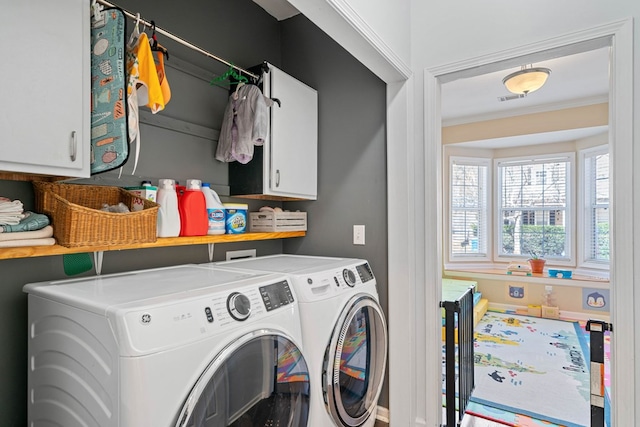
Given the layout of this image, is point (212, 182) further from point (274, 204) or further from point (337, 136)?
point (337, 136)

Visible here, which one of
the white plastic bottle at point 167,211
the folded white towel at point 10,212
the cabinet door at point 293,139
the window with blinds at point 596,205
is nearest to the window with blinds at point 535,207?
the window with blinds at point 596,205

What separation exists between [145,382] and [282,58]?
223 cm

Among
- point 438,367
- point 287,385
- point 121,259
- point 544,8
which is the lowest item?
point 438,367

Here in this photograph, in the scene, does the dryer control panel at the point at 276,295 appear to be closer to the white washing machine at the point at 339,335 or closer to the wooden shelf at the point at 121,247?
the white washing machine at the point at 339,335

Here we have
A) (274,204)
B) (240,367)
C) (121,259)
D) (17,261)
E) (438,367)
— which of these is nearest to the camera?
(240,367)

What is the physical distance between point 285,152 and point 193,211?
2.09 feet

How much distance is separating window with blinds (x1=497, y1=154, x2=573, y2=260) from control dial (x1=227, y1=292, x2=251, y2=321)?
A: 5.22 m

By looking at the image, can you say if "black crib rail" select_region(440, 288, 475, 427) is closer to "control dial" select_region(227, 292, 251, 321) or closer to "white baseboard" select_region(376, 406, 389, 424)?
"white baseboard" select_region(376, 406, 389, 424)

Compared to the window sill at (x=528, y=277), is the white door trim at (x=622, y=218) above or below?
above

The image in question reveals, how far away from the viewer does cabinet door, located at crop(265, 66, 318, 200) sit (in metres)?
1.97

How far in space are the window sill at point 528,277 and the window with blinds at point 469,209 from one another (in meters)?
0.32

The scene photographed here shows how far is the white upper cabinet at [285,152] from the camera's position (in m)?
1.95

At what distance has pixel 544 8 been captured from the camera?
165cm

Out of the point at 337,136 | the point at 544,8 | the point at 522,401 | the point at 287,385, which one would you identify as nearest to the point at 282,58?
the point at 337,136
